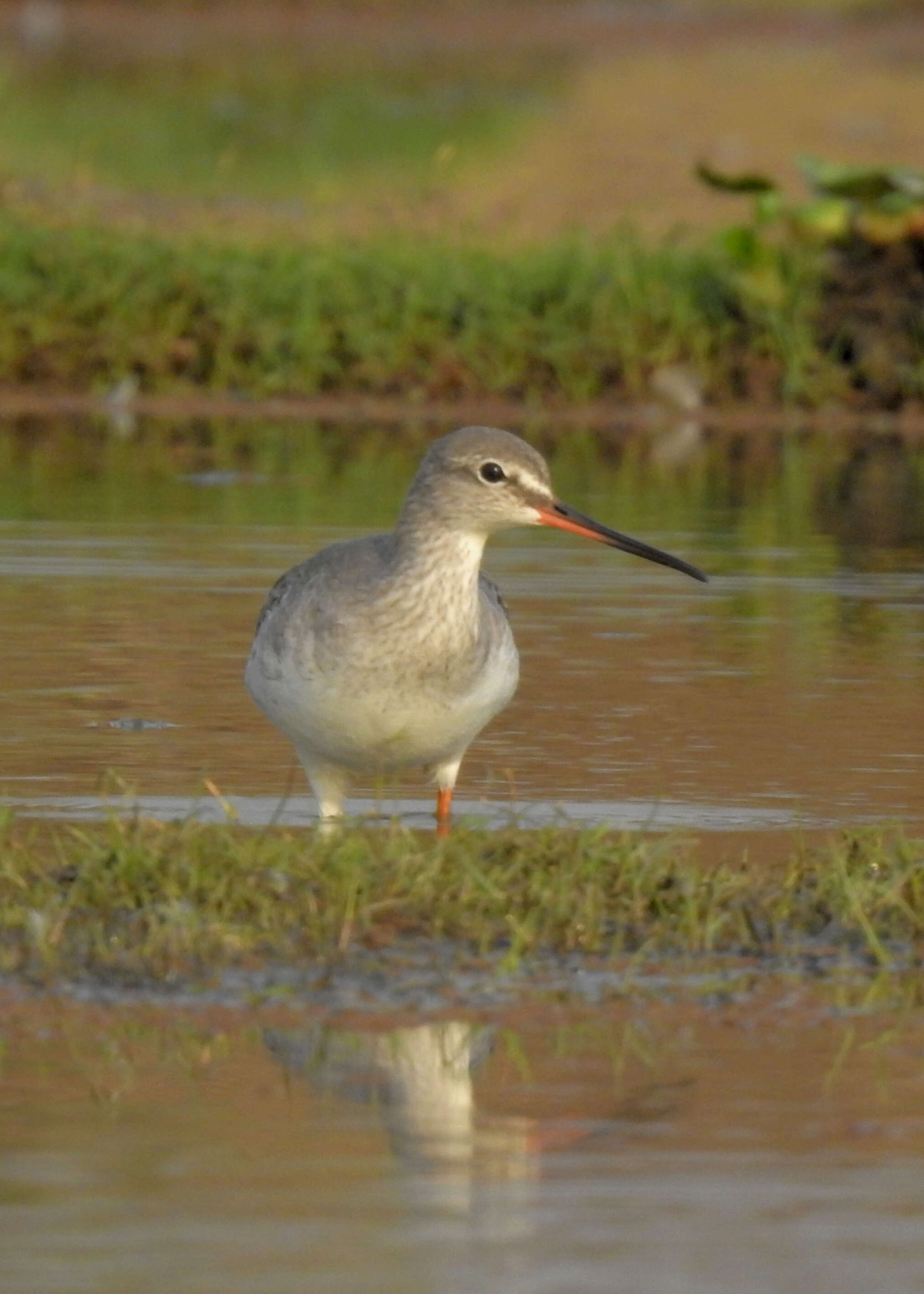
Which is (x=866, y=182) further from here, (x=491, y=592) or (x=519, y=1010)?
(x=519, y=1010)

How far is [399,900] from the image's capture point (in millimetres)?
5340

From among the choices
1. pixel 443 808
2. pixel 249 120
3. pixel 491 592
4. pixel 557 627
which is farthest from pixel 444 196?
pixel 443 808

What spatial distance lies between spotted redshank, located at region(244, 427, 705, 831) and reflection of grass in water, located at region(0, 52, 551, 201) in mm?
9162

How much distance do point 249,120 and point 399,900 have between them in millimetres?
26355

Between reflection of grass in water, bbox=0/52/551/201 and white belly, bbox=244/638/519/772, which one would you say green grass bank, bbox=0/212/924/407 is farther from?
white belly, bbox=244/638/519/772

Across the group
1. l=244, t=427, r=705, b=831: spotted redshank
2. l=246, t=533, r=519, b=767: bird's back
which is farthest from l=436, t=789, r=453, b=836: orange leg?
l=246, t=533, r=519, b=767: bird's back

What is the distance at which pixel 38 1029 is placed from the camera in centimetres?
486

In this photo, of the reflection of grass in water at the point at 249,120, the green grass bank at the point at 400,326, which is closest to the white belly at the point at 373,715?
the green grass bank at the point at 400,326

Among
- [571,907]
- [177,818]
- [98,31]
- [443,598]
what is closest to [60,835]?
[177,818]

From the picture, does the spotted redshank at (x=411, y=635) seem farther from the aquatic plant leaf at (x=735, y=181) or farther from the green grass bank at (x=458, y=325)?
the aquatic plant leaf at (x=735, y=181)

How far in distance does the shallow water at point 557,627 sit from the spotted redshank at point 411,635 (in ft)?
0.51

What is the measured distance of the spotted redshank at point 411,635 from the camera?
609cm

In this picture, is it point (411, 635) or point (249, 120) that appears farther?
point (249, 120)

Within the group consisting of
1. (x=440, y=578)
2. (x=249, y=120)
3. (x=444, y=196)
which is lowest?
(x=440, y=578)
